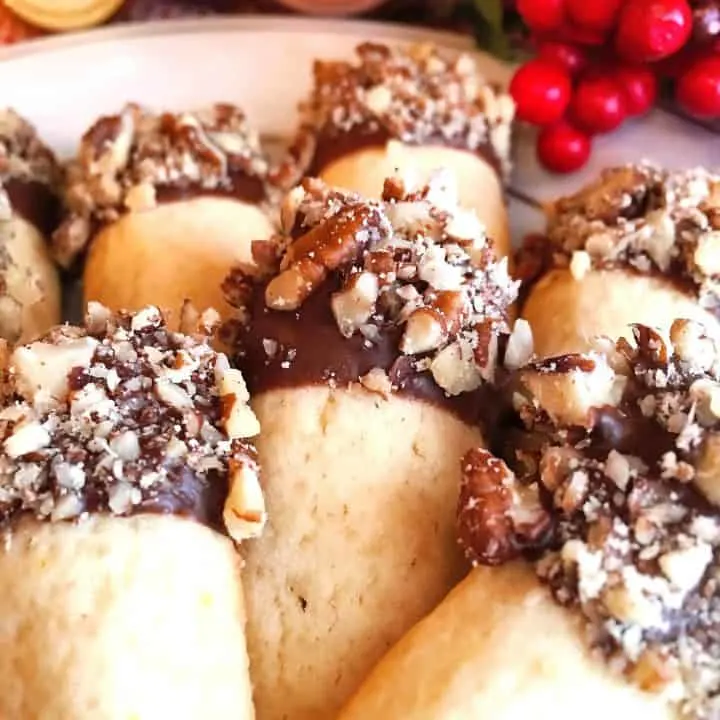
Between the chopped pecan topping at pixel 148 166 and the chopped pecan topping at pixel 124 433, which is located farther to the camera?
the chopped pecan topping at pixel 148 166

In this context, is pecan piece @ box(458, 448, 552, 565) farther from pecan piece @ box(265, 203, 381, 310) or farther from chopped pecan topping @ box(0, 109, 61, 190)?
chopped pecan topping @ box(0, 109, 61, 190)

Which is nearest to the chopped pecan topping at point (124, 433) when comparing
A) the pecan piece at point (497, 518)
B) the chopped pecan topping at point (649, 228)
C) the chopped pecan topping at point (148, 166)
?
the pecan piece at point (497, 518)

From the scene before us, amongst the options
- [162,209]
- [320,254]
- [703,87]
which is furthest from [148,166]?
[703,87]

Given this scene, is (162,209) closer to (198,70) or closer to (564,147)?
(198,70)

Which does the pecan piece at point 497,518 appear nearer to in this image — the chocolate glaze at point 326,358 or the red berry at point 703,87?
the chocolate glaze at point 326,358

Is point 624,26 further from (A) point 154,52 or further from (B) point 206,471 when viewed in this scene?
(B) point 206,471

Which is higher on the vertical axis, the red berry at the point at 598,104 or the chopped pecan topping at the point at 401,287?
the chopped pecan topping at the point at 401,287

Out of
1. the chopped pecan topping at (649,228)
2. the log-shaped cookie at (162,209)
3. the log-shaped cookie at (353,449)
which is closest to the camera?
the log-shaped cookie at (353,449)
